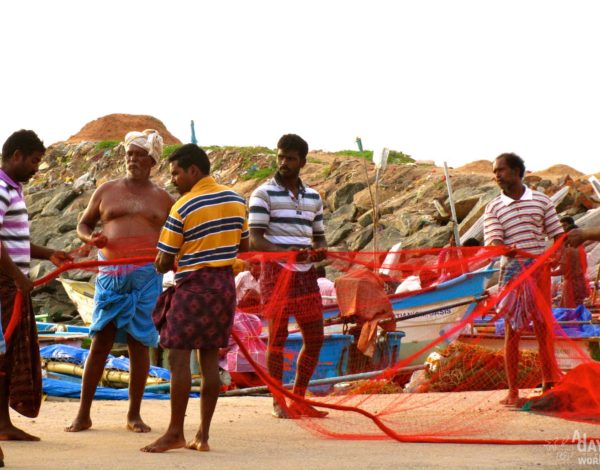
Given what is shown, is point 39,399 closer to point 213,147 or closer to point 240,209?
point 240,209

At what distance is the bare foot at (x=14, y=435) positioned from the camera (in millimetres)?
5402

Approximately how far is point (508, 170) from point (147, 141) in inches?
104

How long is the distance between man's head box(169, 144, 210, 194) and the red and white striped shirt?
2.54 m

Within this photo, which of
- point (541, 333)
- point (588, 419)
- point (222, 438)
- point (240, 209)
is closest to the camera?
point (240, 209)

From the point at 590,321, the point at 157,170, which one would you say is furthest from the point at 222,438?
the point at 157,170

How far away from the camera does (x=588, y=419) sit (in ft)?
20.1

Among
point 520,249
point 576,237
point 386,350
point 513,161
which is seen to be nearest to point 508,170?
point 513,161

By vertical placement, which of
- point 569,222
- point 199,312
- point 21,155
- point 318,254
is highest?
point 21,155

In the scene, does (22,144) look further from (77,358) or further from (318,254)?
(77,358)

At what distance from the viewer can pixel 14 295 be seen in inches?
214

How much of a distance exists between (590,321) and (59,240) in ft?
92.3

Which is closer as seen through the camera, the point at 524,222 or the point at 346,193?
the point at 524,222

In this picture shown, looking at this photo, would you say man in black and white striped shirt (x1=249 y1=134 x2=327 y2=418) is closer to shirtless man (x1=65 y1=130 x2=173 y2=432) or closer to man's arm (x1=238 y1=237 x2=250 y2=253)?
shirtless man (x1=65 y1=130 x2=173 y2=432)

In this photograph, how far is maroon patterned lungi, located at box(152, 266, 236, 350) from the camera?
5.09 metres
